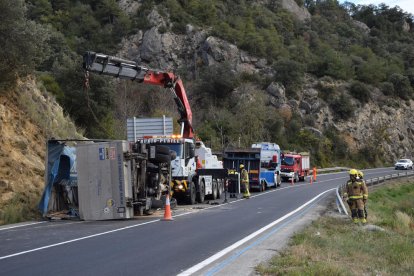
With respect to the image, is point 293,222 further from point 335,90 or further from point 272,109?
point 335,90

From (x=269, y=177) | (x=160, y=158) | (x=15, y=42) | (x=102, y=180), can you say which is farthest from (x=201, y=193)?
(x=269, y=177)

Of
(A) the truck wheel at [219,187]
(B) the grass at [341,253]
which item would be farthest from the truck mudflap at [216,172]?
(B) the grass at [341,253]

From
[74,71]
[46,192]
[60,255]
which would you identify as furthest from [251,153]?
[60,255]

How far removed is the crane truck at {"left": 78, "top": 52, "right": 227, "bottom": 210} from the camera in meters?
17.5

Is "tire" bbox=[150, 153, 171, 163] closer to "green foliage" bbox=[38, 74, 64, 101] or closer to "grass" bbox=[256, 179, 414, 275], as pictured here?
"grass" bbox=[256, 179, 414, 275]

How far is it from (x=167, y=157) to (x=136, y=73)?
3.84 metres

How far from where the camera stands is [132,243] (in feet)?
37.7

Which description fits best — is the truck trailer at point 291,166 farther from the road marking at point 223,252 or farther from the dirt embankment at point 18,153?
the road marking at point 223,252

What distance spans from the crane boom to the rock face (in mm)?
45737

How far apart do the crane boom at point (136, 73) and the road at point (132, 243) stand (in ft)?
17.7

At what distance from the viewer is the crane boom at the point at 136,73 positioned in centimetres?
1809

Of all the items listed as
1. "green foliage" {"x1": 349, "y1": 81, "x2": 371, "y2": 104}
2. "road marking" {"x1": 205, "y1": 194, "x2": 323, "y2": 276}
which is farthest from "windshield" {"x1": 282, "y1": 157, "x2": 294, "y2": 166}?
"green foliage" {"x1": 349, "y1": 81, "x2": 371, "y2": 104}

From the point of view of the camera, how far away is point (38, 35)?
2131cm

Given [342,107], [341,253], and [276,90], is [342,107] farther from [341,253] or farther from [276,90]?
[341,253]
